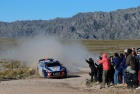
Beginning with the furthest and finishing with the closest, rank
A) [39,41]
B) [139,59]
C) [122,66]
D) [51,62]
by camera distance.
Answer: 1. [39,41]
2. [51,62]
3. [122,66]
4. [139,59]

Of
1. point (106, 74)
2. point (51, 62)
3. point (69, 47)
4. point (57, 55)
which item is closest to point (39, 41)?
point (69, 47)

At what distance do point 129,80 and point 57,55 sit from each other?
122 ft

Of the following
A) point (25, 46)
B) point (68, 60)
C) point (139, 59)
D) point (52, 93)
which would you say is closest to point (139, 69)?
point (139, 59)

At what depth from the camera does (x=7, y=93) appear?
61.7ft

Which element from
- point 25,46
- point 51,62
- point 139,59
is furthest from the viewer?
point 25,46

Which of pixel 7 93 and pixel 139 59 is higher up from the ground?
pixel 139 59

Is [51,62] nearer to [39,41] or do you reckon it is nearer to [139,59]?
[139,59]

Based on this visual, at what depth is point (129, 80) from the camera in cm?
1888

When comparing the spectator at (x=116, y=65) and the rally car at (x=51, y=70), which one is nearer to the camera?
the spectator at (x=116, y=65)

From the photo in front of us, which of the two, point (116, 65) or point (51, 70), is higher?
point (116, 65)

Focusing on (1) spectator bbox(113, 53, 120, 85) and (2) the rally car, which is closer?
(1) spectator bbox(113, 53, 120, 85)

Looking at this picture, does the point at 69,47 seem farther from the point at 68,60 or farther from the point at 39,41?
the point at 68,60

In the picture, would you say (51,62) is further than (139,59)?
Yes

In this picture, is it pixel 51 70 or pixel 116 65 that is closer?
pixel 116 65
